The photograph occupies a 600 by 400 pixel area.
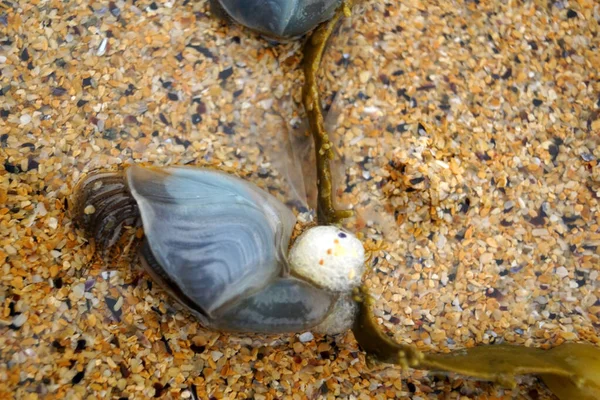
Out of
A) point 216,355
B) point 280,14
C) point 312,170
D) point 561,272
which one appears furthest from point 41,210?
point 561,272

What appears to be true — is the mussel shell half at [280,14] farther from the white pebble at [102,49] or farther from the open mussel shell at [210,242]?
the open mussel shell at [210,242]

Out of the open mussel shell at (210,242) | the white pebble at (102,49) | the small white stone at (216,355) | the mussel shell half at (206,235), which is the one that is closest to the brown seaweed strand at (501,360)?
the open mussel shell at (210,242)

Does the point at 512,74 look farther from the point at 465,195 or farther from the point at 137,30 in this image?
the point at 137,30

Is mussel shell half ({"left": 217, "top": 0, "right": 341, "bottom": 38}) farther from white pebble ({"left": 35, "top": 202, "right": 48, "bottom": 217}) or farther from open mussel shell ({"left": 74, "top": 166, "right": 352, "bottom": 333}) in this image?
white pebble ({"left": 35, "top": 202, "right": 48, "bottom": 217})

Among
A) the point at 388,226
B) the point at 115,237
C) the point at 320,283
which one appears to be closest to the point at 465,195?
the point at 388,226

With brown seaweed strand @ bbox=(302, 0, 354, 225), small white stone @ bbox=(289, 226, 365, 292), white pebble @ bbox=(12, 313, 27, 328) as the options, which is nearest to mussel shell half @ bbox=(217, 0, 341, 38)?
brown seaweed strand @ bbox=(302, 0, 354, 225)

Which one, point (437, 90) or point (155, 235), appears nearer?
point (155, 235)

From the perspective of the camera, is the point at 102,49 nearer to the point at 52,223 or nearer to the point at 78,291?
the point at 52,223
